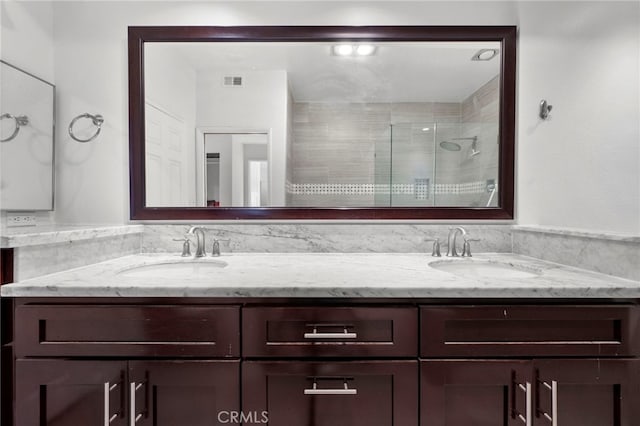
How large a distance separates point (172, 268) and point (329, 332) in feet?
2.78

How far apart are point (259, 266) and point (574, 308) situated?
41.9 inches

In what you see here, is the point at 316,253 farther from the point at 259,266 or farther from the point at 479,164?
the point at 479,164

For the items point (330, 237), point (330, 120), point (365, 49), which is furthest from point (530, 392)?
point (365, 49)

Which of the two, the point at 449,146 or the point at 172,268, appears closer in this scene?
the point at 172,268

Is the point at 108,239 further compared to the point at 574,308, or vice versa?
the point at 108,239

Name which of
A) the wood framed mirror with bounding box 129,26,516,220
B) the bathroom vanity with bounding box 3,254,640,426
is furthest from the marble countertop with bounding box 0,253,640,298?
the wood framed mirror with bounding box 129,26,516,220

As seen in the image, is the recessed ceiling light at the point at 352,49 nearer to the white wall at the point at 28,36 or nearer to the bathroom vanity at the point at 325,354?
the bathroom vanity at the point at 325,354

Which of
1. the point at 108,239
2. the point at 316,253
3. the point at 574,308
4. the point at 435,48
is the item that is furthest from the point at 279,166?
the point at 574,308

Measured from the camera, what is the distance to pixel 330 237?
5.12 feet

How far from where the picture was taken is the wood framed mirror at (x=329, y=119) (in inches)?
60.4

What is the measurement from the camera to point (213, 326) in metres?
0.94

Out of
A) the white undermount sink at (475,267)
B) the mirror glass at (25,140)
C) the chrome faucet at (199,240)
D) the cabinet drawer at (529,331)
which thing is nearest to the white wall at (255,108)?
the chrome faucet at (199,240)

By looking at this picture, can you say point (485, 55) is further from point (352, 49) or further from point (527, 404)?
point (527, 404)

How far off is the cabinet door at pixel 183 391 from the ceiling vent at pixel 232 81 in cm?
124
